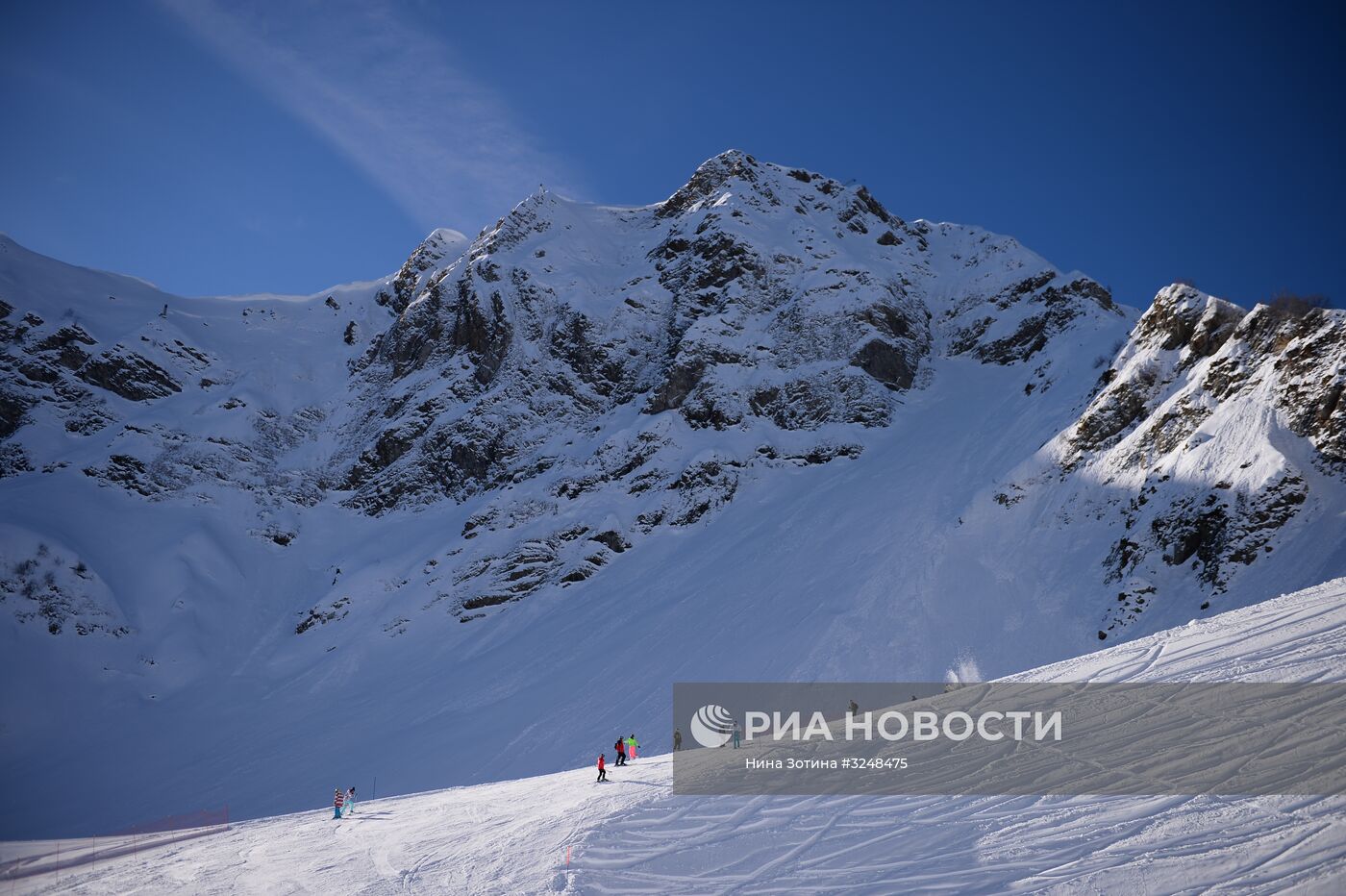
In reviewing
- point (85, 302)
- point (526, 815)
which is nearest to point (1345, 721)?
point (526, 815)

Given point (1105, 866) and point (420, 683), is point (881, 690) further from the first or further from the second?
point (420, 683)

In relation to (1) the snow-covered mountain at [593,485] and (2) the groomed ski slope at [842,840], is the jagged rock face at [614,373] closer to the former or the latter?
(1) the snow-covered mountain at [593,485]

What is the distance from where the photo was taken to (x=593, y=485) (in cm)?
6550

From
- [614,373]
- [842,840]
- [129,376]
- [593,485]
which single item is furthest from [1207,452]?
[129,376]

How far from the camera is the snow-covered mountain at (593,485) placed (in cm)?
3691

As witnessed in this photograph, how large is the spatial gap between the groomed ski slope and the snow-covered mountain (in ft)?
45.4

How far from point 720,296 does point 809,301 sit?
921 centimetres

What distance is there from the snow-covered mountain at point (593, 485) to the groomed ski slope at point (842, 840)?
13835 mm

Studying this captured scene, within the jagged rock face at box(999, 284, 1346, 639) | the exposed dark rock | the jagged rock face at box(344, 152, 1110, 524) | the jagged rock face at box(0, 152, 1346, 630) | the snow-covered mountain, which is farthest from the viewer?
the exposed dark rock

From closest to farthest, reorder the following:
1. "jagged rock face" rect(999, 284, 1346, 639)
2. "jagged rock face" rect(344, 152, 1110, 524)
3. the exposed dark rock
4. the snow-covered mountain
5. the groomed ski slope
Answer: the groomed ski slope → "jagged rock face" rect(999, 284, 1346, 639) → the snow-covered mountain → "jagged rock face" rect(344, 152, 1110, 524) → the exposed dark rock

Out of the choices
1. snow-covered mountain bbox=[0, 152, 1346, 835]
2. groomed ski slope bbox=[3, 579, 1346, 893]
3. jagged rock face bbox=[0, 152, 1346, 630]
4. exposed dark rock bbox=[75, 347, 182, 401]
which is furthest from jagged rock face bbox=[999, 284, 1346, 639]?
exposed dark rock bbox=[75, 347, 182, 401]

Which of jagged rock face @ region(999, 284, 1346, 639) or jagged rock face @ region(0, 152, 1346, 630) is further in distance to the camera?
jagged rock face @ region(0, 152, 1346, 630)

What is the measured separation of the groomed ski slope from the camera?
11273 mm

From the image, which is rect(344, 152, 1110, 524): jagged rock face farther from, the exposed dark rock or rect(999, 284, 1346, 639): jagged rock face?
rect(999, 284, 1346, 639): jagged rock face
